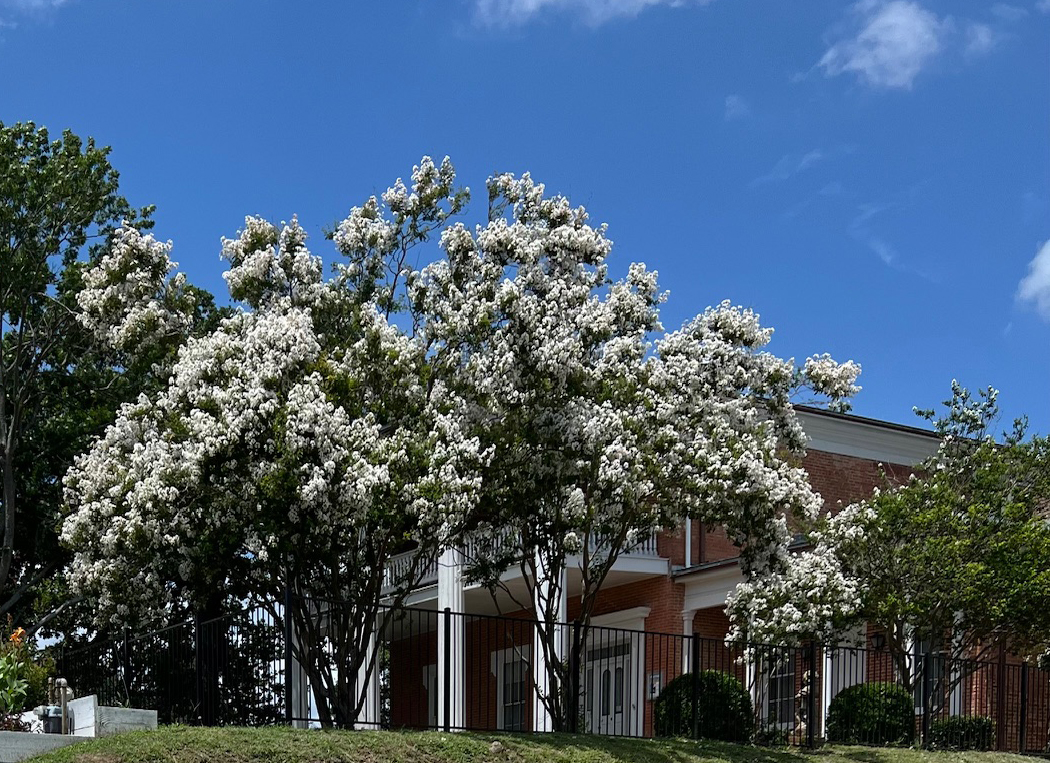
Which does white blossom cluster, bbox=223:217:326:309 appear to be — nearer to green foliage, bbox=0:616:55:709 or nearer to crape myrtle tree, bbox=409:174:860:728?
crape myrtle tree, bbox=409:174:860:728

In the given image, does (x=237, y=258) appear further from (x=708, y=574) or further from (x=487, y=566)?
(x=708, y=574)

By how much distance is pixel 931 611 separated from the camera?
22.2 metres

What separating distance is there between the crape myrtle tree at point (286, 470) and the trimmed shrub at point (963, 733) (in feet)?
30.7

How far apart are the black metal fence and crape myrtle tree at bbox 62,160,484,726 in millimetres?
448

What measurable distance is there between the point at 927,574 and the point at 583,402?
21.7 feet

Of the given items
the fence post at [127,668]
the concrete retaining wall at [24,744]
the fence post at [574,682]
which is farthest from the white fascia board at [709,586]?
the concrete retaining wall at [24,744]

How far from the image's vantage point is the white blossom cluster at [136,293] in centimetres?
1950

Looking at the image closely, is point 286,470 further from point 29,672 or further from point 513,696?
point 513,696

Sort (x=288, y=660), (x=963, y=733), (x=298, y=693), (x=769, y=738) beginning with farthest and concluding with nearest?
(x=963, y=733) < (x=769, y=738) < (x=298, y=693) < (x=288, y=660)

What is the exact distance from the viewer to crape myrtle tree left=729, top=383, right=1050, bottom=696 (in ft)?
67.5

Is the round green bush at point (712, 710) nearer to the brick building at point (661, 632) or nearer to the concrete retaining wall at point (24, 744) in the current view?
Result: the brick building at point (661, 632)

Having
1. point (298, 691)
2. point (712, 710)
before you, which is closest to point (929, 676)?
point (712, 710)

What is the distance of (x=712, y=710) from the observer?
21109 mm

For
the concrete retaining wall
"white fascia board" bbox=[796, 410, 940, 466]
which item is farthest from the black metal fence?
"white fascia board" bbox=[796, 410, 940, 466]
